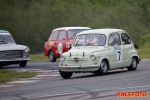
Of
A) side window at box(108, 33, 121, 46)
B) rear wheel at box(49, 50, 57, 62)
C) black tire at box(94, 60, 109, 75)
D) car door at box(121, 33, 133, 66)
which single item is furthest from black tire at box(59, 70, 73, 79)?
rear wheel at box(49, 50, 57, 62)

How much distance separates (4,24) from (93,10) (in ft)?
36.9

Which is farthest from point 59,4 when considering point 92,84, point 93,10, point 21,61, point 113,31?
point 92,84

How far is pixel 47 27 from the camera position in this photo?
57500 mm

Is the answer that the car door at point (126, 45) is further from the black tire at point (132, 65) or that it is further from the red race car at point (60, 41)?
the red race car at point (60, 41)

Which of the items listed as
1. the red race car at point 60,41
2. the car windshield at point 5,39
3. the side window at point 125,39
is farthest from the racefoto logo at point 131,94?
the red race car at point 60,41

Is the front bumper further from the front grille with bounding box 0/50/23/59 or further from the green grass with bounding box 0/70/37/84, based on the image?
the front grille with bounding box 0/50/23/59

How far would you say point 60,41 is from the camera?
29.6 metres

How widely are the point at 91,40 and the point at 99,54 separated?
114 centimetres

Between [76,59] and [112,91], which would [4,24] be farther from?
[112,91]

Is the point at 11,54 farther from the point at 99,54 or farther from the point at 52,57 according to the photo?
the point at 99,54

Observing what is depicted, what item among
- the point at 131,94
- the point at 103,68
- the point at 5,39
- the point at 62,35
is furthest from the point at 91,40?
the point at 62,35

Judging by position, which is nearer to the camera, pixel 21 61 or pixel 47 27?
pixel 21 61

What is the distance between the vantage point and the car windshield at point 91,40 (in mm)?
19953

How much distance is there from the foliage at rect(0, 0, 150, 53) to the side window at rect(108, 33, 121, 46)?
33915 millimetres
